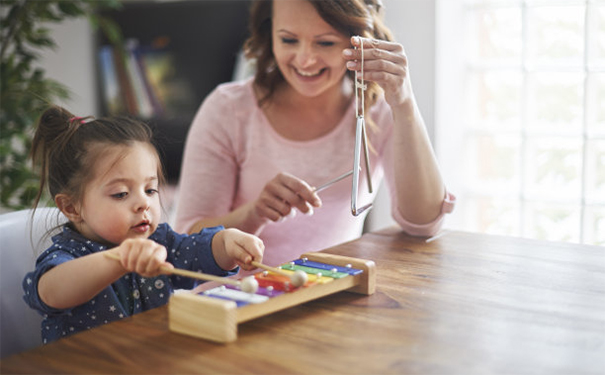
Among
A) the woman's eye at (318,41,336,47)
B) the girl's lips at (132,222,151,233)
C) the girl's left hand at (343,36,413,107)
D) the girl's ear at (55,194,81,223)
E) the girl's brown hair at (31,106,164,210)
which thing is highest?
the woman's eye at (318,41,336,47)

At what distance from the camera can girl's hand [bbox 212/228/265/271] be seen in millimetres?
1144

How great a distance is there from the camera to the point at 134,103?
353cm

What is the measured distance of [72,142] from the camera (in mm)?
1235

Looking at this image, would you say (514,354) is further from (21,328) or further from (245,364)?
(21,328)

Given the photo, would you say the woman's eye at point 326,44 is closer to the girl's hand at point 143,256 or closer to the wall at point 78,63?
the girl's hand at point 143,256

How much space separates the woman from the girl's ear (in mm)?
404

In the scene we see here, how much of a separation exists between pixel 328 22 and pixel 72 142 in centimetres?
64

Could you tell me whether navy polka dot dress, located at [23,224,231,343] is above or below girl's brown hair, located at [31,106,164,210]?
below

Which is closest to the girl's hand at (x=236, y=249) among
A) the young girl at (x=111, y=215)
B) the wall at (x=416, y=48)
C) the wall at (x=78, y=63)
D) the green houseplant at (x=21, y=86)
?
the young girl at (x=111, y=215)

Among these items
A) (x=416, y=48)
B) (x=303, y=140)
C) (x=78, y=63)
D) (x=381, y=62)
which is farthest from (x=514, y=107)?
(x=78, y=63)

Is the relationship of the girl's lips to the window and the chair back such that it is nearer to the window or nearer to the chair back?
the chair back

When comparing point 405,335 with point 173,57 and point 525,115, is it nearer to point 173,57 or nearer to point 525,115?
point 525,115

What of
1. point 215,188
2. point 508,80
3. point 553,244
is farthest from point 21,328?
point 508,80

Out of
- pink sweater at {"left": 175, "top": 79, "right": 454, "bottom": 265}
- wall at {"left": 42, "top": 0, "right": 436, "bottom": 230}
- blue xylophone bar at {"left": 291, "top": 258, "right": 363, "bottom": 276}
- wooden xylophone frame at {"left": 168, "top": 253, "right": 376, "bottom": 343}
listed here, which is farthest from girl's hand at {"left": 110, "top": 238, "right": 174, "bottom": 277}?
wall at {"left": 42, "top": 0, "right": 436, "bottom": 230}
